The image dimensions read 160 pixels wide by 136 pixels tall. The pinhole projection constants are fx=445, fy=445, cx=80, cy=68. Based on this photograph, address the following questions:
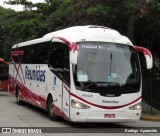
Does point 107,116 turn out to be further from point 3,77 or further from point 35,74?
point 3,77

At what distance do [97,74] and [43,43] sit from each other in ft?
15.3

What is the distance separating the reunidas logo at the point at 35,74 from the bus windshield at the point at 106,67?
12.2ft

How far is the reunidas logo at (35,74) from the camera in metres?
17.9

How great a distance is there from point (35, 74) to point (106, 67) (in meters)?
5.70

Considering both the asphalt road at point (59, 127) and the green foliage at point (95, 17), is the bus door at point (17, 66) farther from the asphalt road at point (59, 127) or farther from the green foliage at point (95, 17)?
the asphalt road at point (59, 127)

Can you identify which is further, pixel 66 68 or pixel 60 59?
pixel 60 59

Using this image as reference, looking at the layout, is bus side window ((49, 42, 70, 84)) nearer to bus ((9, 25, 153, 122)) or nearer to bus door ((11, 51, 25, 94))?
bus ((9, 25, 153, 122))

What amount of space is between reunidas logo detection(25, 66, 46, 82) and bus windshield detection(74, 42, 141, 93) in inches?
146

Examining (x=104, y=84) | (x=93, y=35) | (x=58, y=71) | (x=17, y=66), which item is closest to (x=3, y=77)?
(x=17, y=66)

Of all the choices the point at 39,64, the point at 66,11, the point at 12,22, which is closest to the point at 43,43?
the point at 39,64

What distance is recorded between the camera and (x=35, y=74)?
19.2 metres

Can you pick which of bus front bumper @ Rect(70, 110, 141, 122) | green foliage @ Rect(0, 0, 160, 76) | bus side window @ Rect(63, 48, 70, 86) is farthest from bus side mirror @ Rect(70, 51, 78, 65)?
green foliage @ Rect(0, 0, 160, 76)

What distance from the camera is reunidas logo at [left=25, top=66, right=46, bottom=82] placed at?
1789 centimetres

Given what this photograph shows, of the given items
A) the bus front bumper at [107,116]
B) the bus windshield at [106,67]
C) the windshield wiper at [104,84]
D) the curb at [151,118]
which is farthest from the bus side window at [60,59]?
the curb at [151,118]
